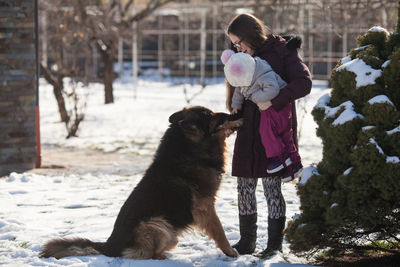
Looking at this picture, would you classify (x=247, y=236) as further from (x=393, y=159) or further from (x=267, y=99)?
(x=393, y=159)

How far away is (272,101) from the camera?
13.3 feet

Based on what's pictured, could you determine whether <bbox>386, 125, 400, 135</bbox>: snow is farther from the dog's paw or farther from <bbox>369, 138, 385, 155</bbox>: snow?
Result: the dog's paw

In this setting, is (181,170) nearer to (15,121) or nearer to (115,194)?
(115,194)

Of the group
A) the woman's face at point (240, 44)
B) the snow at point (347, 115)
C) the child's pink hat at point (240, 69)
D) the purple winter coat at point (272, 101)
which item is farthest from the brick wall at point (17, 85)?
the snow at point (347, 115)

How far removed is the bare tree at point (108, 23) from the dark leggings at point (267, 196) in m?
12.1

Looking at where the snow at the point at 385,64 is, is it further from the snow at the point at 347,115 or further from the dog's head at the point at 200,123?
the dog's head at the point at 200,123

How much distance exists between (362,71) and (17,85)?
674 centimetres

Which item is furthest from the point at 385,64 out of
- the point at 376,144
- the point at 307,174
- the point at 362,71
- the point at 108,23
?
the point at 108,23

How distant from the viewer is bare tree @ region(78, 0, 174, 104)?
1627 centimetres

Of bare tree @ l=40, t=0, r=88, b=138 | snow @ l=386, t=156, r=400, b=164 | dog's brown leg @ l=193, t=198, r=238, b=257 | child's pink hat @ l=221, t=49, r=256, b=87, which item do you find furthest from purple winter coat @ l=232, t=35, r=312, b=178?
bare tree @ l=40, t=0, r=88, b=138

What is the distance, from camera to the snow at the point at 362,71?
3.44 meters

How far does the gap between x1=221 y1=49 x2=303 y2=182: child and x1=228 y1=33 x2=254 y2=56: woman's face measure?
3.1 inches

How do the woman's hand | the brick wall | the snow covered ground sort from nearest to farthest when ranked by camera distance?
the woman's hand → the snow covered ground → the brick wall

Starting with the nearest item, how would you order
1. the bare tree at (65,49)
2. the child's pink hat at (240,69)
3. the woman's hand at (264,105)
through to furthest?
the child's pink hat at (240,69), the woman's hand at (264,105), the bare tree at (65,49)
